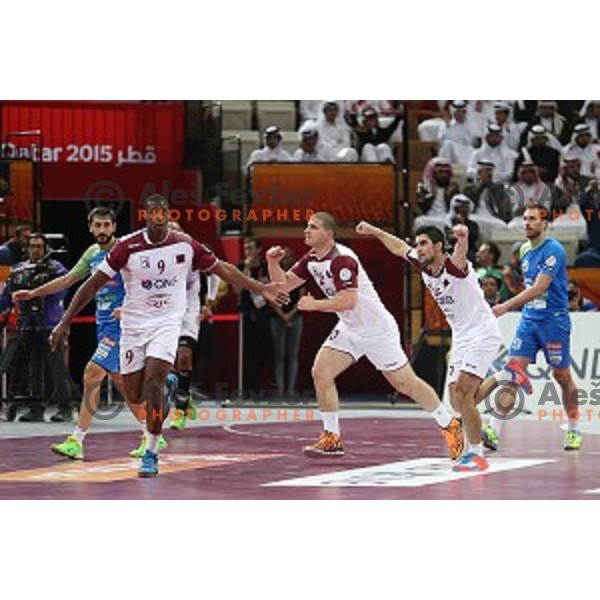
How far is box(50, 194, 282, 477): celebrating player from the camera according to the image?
12961 millimetres

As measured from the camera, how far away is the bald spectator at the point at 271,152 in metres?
22.4

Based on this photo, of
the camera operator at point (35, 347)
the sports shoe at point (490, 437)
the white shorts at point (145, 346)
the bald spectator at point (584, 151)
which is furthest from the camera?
the bald spectator at point (584, 151)

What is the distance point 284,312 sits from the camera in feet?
70.2

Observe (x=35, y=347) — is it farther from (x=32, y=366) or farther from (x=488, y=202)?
(x=488, y=202)

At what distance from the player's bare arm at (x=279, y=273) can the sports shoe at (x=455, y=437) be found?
67.0 inches

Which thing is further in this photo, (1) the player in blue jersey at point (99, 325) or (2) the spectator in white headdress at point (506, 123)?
(2) the spectator in white headdress at point (506, 123)

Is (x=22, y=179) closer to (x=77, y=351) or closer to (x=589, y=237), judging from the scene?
(x=77, y=351)

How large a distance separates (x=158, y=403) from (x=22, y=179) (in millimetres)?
8152

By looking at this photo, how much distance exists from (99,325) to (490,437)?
3.66m

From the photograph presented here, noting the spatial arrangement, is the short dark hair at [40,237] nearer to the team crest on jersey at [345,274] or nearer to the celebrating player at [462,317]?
the team crest on jersey at [345,274]

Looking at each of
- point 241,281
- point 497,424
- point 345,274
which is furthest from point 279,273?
point 497,424

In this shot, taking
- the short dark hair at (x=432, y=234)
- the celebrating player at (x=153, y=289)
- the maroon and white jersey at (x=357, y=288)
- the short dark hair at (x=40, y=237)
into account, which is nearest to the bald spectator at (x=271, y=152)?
A: the short dark hair at (x=40, y=237)

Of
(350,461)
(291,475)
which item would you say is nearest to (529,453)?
(350,461)

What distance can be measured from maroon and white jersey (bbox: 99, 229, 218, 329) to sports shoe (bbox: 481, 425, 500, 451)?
11.9ft
